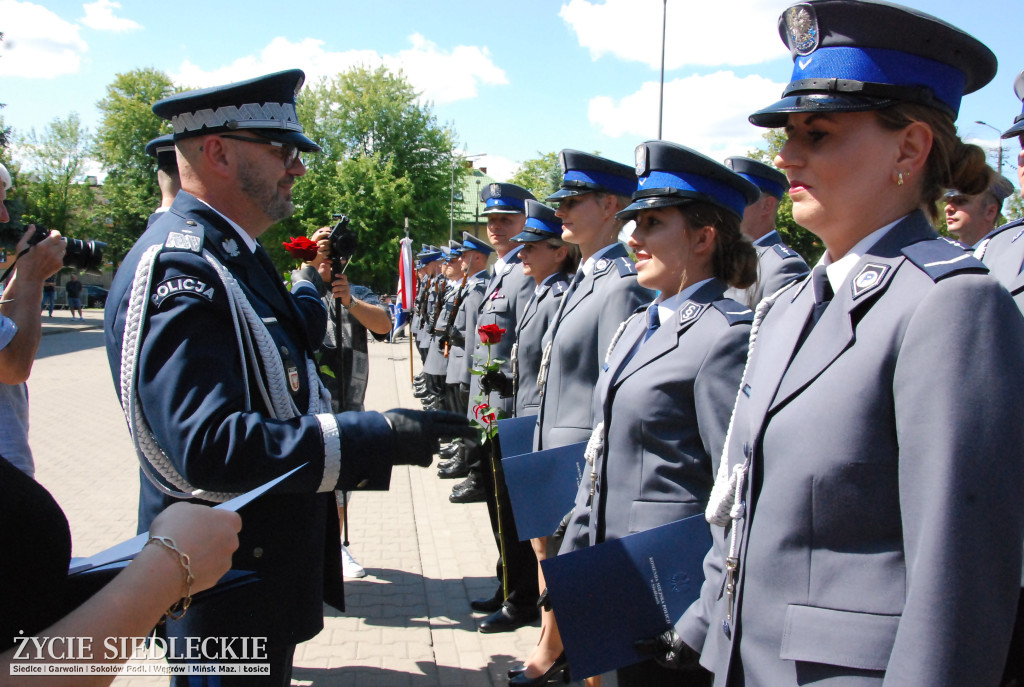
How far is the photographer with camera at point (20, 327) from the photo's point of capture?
10.00ft

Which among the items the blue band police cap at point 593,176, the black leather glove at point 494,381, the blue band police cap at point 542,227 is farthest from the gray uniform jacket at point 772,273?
the black leather glove at point 494,381

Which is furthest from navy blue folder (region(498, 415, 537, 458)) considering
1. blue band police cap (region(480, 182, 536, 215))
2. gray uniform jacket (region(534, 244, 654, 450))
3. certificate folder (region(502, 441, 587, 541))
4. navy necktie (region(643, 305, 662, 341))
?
blue band police cap (region(480, 182, 536, 215))

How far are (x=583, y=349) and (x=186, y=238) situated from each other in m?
1.90

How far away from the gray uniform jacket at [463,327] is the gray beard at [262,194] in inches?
201

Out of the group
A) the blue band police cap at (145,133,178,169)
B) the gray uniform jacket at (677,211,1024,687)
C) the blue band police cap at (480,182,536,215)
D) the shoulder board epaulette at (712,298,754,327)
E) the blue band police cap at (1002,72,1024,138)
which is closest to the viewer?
the gray uniform jacket at (677,211,1024,687)

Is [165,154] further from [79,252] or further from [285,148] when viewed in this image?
[285,148]

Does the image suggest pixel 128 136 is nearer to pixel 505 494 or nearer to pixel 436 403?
pixel 436 403

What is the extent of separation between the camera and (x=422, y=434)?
1.88 m

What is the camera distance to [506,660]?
13.5 ft

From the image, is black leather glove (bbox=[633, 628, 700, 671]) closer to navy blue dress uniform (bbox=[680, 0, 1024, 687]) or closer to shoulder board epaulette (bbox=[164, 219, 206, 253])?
navy blue dress uniform (bbox=[680, 0, 1024, 687])

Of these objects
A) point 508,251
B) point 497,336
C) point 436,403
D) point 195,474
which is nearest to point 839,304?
point 195,474

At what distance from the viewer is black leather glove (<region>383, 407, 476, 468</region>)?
1.87m

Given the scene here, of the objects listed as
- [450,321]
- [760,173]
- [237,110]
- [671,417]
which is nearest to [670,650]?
[671,417]

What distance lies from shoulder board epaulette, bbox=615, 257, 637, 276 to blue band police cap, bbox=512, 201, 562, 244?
1.35 meters
